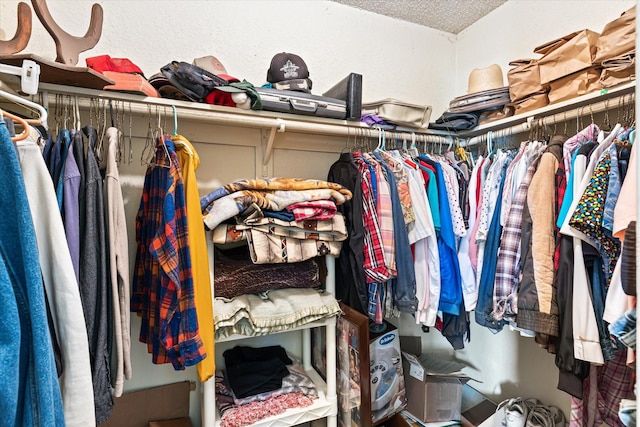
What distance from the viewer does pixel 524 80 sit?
55.0 inches

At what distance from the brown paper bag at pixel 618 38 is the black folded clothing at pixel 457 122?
0.50 metres

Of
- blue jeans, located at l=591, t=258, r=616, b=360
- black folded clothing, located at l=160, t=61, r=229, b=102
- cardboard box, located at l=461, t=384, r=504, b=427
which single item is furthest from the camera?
cardboard box, located at l=461, t=384, r=504, b=427

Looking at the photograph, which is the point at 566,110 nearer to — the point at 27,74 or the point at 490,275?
the point at 490,275

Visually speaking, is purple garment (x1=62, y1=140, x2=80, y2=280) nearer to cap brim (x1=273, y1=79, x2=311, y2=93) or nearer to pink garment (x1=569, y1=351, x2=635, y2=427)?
cap brim (x1=273, y1=79, x2=311, y2=93)

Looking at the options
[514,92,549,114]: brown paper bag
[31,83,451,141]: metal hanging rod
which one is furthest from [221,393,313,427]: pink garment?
[514,92,549,114]: brown paper bag

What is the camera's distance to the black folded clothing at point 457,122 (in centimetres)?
159

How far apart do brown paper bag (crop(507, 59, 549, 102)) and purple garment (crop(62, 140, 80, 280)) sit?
1660 mm

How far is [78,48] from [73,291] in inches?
33.7

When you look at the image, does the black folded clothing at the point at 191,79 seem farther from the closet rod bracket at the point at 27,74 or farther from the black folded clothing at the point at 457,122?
the black folded clothing at the point at 457,122

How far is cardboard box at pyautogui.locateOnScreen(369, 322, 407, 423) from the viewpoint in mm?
1444

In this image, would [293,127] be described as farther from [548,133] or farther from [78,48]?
[548,133]

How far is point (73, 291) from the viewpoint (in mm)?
655

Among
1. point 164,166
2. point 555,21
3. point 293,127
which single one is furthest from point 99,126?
point 555,21

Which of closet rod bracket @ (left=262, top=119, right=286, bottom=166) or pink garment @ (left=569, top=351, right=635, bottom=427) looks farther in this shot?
closet rod bracket @ (left=262, top=119, right=286, bottom=166)
